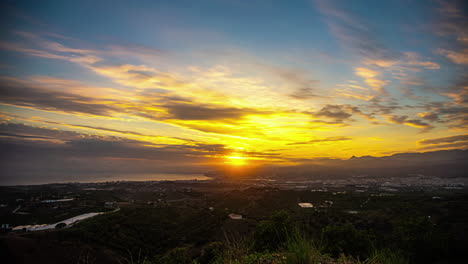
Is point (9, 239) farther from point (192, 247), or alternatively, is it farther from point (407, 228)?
point (407, 228)

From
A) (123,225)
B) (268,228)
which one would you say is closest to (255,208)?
(123,225)

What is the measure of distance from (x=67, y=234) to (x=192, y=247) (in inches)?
705

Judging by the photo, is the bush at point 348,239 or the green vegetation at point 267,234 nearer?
the green vegetation at point 267,234

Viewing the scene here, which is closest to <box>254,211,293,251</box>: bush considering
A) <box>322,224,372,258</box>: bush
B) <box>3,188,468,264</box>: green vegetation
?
<box>3,188,468,264</box>: green vegetation

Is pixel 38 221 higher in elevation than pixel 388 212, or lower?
lower

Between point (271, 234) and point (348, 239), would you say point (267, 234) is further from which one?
point (348, 239)

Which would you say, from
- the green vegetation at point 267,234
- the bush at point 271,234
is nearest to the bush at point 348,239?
the green vegetation at point 267,234

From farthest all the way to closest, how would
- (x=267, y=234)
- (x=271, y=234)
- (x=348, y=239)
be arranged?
(x=267, y=234) → (x=271, y=234) → (x=348, y=239)

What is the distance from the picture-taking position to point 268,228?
23.2 m

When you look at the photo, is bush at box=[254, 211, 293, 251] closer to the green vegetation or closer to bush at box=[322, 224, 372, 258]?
the green vegetation

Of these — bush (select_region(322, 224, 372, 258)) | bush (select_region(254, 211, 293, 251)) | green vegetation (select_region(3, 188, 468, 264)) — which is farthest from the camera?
bush (select_region(254, 211, 293, 251))

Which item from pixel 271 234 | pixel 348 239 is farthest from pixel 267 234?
pixel 348 239

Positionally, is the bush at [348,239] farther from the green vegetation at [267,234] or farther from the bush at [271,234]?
the bush at [271,234]

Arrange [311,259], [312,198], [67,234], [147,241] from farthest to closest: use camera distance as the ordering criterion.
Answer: [312,198] < [147,241] < [67,234] < [311,259]
